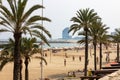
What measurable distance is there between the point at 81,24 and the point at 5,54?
45.7ft

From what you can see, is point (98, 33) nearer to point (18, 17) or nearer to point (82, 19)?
point (82, 19)

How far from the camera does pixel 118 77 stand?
11.9 metres

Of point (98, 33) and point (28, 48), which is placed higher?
point (98, 33)

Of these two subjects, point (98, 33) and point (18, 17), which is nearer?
point (18, 17)

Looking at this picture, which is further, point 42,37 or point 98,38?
point 98,38

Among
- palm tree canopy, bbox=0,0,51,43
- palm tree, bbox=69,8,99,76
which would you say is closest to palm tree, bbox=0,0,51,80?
palm tree canopy, bbox=0,0,51,43

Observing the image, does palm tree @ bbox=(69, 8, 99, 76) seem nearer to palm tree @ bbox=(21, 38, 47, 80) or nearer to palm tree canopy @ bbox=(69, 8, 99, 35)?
palm tree canopy @ bbox=(69, 8, 99, 35)

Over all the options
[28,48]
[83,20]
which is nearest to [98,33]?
[83,20]

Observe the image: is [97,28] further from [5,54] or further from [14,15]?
[14,15]

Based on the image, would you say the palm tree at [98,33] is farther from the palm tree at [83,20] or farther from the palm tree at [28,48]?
the palm tree at [28,48]

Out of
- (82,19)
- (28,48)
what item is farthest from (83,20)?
(28,48)

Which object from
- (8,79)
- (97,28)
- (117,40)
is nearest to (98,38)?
(97,28)

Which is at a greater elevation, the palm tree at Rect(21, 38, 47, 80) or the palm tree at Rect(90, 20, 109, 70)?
the palm tree at Rect(90, 20, 109, 70)

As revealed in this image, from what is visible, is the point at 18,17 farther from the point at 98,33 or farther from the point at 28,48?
the point at 98,33
